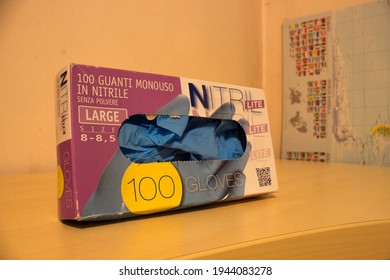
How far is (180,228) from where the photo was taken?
357mm

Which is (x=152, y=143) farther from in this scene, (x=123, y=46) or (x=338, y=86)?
(x=338, y=86)

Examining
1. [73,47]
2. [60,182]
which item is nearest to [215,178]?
[60,182]

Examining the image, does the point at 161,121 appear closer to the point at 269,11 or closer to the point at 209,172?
the point at 209,172

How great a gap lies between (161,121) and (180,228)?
0.14m

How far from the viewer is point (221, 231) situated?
35 cm

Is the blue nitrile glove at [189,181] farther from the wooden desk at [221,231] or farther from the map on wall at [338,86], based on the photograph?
the map on wall at [338,86]

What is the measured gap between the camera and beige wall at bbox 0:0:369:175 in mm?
702

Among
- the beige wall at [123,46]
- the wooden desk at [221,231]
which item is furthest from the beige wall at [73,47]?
the wooden desk at [221,231]

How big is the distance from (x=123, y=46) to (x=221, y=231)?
62 cm

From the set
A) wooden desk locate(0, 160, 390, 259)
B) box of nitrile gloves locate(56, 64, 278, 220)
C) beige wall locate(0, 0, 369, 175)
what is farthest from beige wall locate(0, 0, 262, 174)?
box of nitrile gloves locate(56, 64, 278, 220)

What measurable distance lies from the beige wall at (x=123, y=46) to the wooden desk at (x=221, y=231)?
244 mm

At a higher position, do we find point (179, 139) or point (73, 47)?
point (73, 47)

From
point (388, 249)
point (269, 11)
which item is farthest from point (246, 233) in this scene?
point (269, 11)
